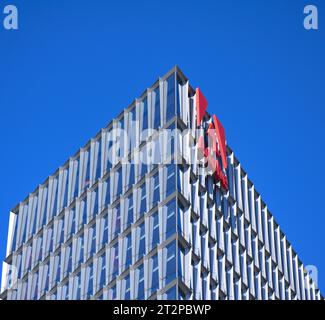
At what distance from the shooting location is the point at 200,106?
272 feet

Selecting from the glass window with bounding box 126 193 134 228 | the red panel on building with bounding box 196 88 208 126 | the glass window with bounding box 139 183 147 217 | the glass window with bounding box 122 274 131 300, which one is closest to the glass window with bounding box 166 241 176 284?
the glass window with bounding box 122 274 131 300

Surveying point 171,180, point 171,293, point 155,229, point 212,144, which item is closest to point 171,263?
point 171,293

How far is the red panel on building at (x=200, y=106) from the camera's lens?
269 ft

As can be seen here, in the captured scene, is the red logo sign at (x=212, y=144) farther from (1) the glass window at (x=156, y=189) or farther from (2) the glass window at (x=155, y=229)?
(2) the glass window at (x=155, y=229)

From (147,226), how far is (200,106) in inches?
544

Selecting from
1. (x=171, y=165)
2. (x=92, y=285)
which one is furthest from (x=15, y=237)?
(x=171, y=165)

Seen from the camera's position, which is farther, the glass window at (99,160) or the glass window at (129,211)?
the glass window at (99,160)

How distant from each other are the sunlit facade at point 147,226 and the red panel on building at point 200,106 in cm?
51

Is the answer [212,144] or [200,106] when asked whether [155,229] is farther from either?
[200,106]

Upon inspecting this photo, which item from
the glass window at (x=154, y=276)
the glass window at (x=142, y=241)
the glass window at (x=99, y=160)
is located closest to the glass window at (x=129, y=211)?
the glass window at (x=142, y=241)

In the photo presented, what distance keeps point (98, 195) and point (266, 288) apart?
1867cm

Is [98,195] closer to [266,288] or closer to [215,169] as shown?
[215,169]

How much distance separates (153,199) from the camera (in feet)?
249

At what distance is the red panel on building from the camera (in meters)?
81.9
